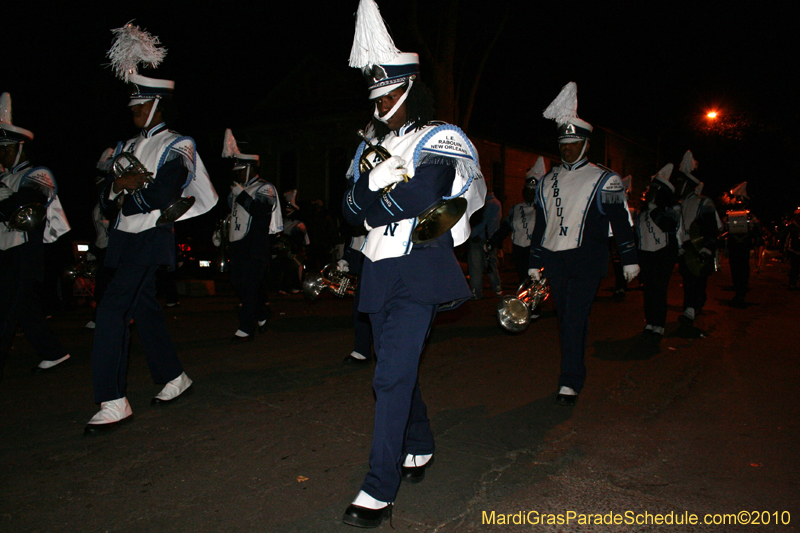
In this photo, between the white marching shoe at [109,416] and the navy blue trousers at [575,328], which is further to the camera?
the navy blue trousers at [575,328]

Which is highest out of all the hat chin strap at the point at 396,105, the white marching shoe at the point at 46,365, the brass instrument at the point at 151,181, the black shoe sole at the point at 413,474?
the hat chin strap at the point at 396,105

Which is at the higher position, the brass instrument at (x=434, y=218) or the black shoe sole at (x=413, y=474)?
the brass instrument at (x=434, y=218)

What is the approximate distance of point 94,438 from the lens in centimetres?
373

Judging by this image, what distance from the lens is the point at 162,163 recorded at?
4.04m

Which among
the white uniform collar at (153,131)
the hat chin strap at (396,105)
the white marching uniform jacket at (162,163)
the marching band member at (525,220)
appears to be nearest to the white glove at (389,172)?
the hat chin strap at (396,105)

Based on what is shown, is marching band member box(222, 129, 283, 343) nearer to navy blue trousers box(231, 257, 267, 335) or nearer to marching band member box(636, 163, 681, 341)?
navy blue trousers box(231, 257, 267, 335)

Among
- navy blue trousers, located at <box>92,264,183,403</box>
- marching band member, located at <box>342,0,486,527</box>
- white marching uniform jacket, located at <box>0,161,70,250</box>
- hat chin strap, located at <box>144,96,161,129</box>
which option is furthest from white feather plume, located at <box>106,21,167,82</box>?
marching band member, located at <box>342,0,486,527</box>

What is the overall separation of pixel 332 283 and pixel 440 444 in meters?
3.02

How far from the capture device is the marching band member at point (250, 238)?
675 centimetres

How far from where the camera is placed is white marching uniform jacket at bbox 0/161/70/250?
189 inches

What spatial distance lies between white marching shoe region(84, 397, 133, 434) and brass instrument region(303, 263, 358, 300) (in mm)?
2516

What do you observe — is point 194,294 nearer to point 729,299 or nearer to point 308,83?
point 729,299

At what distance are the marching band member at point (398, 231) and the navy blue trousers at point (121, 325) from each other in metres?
1.94

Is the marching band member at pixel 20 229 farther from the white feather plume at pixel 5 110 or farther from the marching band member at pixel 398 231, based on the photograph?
the marching band member at pixel 398 231
